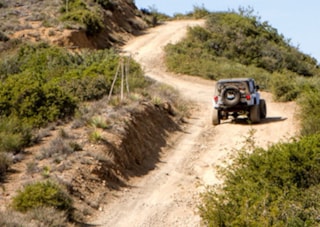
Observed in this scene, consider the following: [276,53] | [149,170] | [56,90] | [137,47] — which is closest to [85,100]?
[56,90]

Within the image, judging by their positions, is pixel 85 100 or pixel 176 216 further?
pixel 85 100

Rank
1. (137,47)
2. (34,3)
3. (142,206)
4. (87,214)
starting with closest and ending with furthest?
(87,214), (142,206), (137,47), (34,3)

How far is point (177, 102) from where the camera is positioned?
26.7m

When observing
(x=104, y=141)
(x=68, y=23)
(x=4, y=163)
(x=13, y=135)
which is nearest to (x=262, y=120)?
(x=104, y=141)

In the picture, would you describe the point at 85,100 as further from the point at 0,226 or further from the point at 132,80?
the point at 0,226

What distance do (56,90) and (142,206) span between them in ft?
25.6

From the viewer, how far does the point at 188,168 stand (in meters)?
17.6

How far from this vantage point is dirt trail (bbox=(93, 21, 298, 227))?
516 inches

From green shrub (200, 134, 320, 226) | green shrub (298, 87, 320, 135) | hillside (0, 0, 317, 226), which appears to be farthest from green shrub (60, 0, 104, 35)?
green shrub (200, 134, 320, 226)

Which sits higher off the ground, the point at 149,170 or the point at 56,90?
the point at 56,90

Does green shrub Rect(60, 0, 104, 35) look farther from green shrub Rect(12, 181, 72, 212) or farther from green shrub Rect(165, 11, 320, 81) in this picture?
green shrub Rect(12, 181, 72, 212)

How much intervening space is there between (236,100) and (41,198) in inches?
469

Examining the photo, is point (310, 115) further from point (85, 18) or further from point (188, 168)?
point (85, 18)

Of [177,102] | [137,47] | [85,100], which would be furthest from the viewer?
[137,47]
